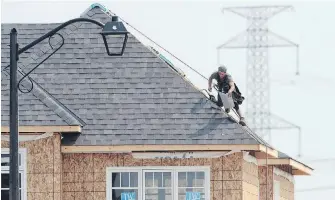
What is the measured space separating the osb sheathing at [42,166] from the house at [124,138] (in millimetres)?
21

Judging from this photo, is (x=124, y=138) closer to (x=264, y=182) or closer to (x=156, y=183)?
(x=156, y=183)

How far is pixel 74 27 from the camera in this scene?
3416 centimetres

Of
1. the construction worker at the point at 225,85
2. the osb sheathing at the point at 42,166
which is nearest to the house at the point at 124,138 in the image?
the osb sheathing at the point at 42,166

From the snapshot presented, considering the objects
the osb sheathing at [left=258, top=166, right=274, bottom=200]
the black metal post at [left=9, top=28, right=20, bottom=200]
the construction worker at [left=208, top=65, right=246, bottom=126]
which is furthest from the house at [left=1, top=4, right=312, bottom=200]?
the black metal post at [left=9, top=28, right=20, bottom=200]

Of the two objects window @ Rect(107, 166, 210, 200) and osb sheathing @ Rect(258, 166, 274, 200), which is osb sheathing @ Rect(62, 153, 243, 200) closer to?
window @ Rect(107, 166, 210, 200)

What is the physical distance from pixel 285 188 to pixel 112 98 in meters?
8.18

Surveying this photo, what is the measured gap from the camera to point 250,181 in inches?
1280

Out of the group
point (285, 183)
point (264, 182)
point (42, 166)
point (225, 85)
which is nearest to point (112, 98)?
point (225, 85)

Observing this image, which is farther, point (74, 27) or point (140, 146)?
point (74, 27)

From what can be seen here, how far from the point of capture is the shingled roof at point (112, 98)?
30.9m

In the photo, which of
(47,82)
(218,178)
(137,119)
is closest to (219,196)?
(218,178)

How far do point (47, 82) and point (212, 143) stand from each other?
4343 millimetres

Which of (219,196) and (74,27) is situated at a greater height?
(74,27)

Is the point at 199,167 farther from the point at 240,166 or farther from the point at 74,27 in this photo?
the point at 74,27
